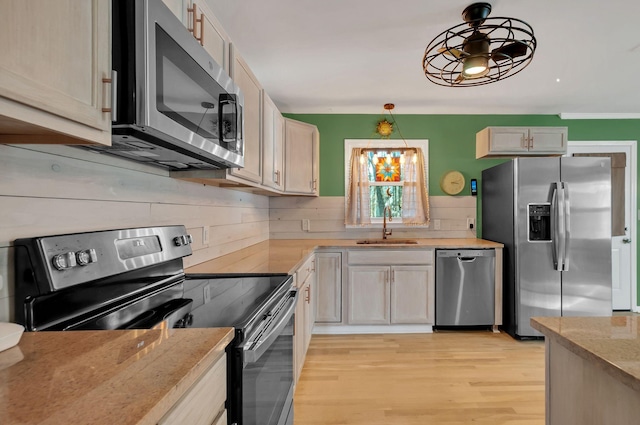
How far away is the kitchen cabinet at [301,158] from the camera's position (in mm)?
3324

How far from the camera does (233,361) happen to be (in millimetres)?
947

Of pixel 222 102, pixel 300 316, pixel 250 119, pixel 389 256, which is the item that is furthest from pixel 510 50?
pixel 300 316

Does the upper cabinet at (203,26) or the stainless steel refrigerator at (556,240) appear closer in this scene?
the upper cabinet at (203,26)

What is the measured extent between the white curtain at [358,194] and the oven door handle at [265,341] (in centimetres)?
243

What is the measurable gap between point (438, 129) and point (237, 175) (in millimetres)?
2895

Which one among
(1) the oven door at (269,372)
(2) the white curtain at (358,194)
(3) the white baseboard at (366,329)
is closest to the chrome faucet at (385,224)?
(2) the white curtain at (358,194)

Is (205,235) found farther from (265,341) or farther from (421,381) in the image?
(421,381)

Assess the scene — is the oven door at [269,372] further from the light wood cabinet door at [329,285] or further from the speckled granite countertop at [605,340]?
the light wood cabinet door at [329,285]

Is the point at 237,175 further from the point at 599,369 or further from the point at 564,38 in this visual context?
the point at 564,38

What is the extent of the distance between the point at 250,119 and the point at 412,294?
2281 millimetres

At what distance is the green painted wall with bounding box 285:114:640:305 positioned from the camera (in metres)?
4.05

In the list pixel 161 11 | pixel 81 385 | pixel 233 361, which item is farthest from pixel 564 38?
pixel 81 385

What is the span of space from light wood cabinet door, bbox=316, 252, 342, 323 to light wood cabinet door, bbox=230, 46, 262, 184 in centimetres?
133

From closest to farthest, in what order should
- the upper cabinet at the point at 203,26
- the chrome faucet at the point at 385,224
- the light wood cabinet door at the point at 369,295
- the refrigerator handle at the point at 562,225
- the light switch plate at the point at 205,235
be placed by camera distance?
the upper cabinet at the point at 203,26, the light switch plate at the point at 205,235, the refrigerator handle at the point at 562,225, the light wood cabinet door at the point at 369,295, the chrome faucet at the point at 385,224
